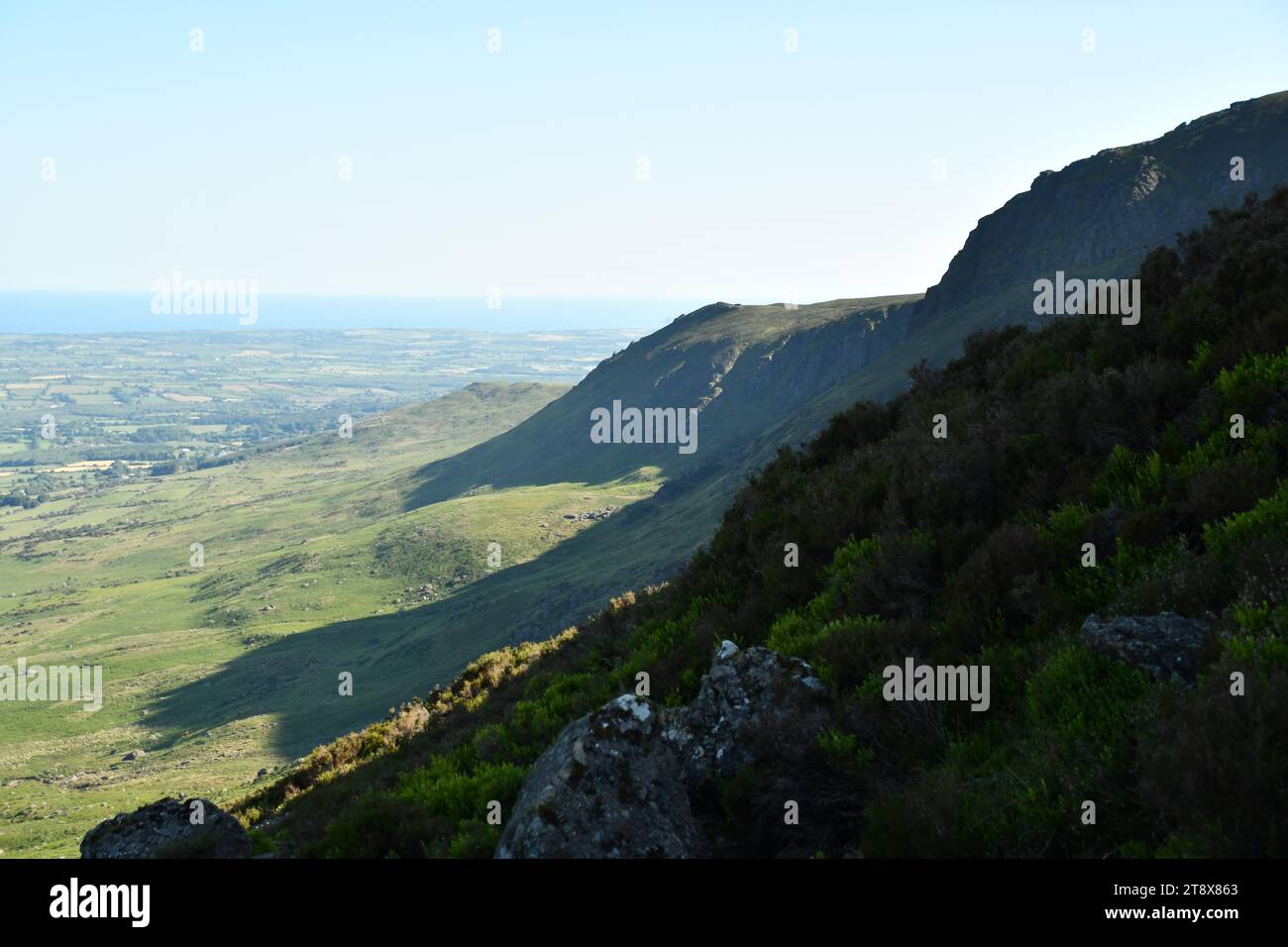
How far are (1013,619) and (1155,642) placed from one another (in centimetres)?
189

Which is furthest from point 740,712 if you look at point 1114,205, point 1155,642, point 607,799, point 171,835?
point 1114,205

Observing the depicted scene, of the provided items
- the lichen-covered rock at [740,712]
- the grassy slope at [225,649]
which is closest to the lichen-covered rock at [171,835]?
the lichen-covered rock at [740,712]

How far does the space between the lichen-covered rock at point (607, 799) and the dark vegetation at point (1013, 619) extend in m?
0.63

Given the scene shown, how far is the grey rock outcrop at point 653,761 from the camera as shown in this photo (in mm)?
7004

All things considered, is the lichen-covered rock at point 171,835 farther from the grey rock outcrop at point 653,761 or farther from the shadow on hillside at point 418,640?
the shadow on hillside at point 418,640

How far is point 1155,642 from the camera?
6664 mm

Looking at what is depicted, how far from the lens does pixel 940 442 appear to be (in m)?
12.7

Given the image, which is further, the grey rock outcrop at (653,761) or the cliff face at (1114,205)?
the cliff face at (1114,205)

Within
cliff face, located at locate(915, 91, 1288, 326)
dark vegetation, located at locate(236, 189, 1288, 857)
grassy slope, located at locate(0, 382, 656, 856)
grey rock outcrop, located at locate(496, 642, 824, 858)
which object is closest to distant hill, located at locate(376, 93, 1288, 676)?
cliff face, located at locate(915, 91, 1288, 326)

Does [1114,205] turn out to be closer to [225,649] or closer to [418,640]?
[418,640]

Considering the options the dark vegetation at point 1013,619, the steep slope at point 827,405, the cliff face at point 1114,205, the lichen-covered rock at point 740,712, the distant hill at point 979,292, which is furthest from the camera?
the cliff face at point 1114,205
